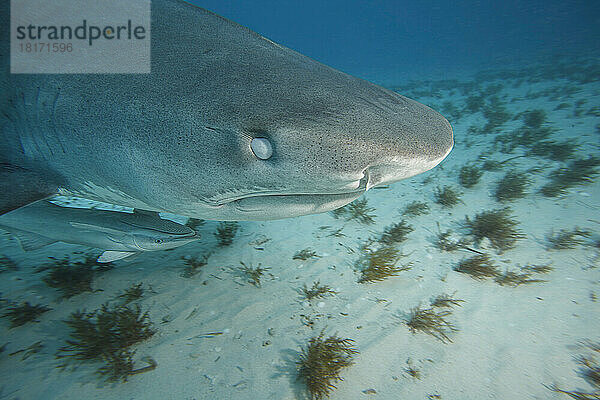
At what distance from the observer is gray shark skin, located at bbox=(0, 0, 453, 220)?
46.1 inches

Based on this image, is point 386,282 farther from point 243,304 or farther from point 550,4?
point 550,4

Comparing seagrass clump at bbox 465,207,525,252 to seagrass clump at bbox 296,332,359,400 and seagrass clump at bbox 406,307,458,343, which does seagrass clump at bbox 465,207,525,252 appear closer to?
seagrass clump at bbox 406,307,458,343

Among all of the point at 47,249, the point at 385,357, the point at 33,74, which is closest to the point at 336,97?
the point at 33,74

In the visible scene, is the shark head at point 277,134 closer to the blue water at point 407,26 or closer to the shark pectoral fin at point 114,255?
the shark pectoral fin at point 114,255

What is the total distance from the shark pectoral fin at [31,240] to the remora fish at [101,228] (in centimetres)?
8

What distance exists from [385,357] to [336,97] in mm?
2081

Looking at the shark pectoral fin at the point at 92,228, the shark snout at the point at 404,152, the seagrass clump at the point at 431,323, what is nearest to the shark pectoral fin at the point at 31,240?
the shark pectoral fin at the point at 92,228

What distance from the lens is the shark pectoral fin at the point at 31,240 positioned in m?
2.64

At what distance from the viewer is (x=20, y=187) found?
158 cm

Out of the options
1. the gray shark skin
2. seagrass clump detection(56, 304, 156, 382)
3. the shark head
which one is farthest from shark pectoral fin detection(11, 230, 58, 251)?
the shark head

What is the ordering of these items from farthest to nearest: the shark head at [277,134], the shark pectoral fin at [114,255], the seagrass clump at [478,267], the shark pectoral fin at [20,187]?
the seagrass clump at [478,267]
the shark pectoral fin at [114,255]
the shark pectoral fin at [20,187]
the shark head at [277,134]

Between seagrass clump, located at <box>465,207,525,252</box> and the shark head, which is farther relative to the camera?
seagrass clump, located at <box>465,207,525,252</box>

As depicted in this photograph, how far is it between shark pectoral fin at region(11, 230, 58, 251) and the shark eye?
9.25ft

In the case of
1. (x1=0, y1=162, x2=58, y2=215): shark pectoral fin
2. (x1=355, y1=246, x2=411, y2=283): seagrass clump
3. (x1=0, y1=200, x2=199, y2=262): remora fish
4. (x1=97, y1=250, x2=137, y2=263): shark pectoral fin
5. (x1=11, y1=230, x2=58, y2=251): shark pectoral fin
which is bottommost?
(x1=355, y1=246, x2=411, y2=283): seagrass clump
